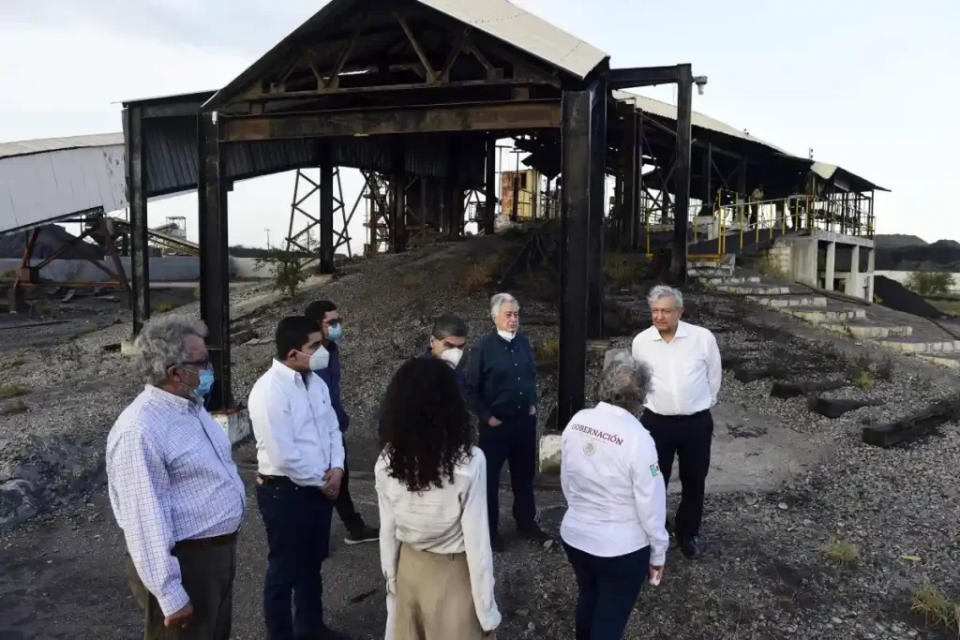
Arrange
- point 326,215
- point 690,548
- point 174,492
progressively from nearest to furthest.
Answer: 1. point 174,492
2. point 690,548
3. point 326,215

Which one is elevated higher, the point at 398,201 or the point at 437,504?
the point at 398,201

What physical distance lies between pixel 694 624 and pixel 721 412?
4.45 meters

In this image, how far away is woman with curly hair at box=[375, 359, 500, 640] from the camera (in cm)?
245

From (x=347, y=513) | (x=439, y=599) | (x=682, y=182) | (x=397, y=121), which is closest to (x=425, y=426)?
(x=439, y=599)

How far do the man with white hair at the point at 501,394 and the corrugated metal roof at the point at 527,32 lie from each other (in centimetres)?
283

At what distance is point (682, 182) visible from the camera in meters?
12.6

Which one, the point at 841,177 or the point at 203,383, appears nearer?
the point at 203,383

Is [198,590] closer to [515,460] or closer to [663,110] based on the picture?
[515,460]

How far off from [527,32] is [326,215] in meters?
9.88

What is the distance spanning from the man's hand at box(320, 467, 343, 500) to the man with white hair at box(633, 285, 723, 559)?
1.99 metres

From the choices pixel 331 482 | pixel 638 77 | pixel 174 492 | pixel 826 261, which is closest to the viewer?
pixel 174 492

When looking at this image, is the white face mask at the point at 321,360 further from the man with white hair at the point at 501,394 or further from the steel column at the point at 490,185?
the steel column at the point at 490,185

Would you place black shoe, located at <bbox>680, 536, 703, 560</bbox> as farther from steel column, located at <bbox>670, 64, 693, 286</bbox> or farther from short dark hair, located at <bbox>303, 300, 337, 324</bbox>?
steel column, located at <bbox>670, 64, 693, 286</bbox>

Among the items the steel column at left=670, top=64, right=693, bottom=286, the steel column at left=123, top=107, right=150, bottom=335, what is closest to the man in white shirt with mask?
the steel column at left=123, top=107, right=150, bottom=335
